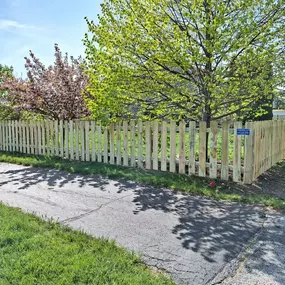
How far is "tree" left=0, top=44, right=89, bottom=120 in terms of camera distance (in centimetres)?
936

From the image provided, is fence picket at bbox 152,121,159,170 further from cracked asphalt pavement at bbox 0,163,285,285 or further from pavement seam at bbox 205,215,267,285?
pavement seam at bbox 205,215,267,285

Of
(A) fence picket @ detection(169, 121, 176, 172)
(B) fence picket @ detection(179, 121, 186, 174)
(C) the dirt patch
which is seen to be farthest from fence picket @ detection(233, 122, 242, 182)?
(A) fence picket @ detection(169, 121, 176, 172)

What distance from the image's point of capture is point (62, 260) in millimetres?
2793

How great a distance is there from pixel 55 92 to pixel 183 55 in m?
5.22

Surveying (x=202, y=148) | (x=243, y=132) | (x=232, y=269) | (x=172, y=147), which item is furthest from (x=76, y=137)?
(x=232, y=269)

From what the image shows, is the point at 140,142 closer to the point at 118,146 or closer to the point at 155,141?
the point at 155,141

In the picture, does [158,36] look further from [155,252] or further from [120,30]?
[155,252]

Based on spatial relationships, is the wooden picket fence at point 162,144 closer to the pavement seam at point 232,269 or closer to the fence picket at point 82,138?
the fence picket at point 82,138

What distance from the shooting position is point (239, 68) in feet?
19.6

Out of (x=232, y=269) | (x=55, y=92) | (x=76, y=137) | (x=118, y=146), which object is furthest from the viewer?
(x=55, y=92)

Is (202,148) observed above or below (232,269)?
above

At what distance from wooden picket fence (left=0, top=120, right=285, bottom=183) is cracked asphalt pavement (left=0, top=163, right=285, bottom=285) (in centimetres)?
115

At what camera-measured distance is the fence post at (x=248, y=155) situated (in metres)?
5.52

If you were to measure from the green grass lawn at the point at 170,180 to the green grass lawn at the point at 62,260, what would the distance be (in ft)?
8.36
